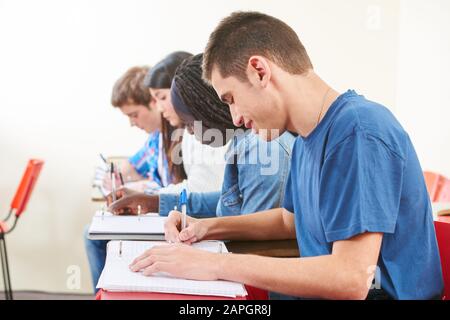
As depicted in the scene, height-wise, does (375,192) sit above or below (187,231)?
above

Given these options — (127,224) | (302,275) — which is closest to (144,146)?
(127,224)

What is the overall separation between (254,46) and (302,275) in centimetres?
41

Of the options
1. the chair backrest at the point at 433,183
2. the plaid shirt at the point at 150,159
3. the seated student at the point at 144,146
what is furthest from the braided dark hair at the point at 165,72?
the chair backrest at the point at 433,183

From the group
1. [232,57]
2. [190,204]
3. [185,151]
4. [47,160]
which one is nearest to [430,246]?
[232,57]

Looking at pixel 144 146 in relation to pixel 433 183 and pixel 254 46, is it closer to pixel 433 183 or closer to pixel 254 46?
pixel 433 183

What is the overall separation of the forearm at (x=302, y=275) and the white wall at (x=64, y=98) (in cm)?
179

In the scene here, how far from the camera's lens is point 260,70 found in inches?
39.7

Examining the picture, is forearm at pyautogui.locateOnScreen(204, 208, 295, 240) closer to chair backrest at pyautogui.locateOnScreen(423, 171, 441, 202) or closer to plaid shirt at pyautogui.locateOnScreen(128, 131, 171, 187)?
chair backrest at pyautogui.locateOnScreen(423, 171, 441, 202)

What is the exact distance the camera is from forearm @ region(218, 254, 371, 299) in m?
0.86

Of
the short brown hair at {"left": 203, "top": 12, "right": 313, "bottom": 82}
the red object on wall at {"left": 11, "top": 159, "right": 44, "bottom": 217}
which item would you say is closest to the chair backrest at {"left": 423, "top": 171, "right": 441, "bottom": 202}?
the short brown hair at {"left": 203, "top": 12, "right": 313, "bottom": 82}

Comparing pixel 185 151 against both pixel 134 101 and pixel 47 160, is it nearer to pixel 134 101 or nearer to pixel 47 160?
pixel 134 101

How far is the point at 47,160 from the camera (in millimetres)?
2959

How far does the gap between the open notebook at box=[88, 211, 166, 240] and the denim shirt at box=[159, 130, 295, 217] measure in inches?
5.1
